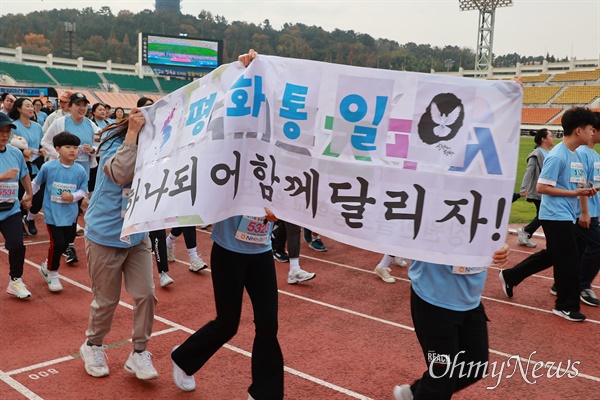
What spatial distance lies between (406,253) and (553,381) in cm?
251

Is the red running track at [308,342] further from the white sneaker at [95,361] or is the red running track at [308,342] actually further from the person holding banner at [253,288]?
the person holding banner at [253,288]

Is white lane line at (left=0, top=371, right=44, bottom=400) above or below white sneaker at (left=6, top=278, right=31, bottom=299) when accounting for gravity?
below

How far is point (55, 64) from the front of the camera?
6078cm

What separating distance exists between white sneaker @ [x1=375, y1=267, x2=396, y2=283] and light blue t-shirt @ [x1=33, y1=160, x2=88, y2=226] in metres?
4.03

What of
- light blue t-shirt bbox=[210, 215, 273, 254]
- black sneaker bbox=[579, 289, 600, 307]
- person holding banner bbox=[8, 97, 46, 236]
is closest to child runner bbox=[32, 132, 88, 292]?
person holding banner bbox=[8, 97, 46, 236]

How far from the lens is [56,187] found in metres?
6.44

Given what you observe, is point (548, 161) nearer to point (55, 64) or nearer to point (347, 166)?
point (347, 166)

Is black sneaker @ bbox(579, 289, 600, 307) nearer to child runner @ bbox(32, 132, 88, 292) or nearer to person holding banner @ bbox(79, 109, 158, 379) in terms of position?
person holding banner @ bbox(79, 109, 158, 379)

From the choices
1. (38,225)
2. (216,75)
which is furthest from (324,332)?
(38,225)

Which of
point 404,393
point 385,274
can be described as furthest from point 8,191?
point 385,274

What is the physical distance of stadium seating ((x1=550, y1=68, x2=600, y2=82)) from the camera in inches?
2328

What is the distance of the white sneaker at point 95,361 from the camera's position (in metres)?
4.17

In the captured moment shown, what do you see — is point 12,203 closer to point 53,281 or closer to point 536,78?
point 53,281

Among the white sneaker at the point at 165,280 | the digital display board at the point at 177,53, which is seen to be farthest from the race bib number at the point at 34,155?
the digital display board at the point at 177,53
